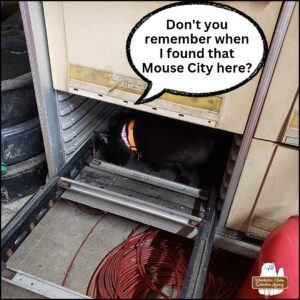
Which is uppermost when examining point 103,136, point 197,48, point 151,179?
point 197,48

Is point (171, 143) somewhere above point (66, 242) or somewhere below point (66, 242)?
above

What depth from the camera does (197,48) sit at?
2.46 ft

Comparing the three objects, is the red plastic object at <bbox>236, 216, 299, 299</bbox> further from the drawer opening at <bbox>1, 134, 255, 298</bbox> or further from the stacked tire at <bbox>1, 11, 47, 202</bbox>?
the stacked tire at <bbox>1, 11, 47, 202</bbox>

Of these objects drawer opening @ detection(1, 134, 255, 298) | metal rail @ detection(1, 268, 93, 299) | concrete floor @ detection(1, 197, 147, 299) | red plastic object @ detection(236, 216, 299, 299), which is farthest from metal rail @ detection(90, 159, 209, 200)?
metal rail @ detection(1, 268, 93, 299)

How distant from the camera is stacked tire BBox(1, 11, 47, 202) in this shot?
3.89 feet

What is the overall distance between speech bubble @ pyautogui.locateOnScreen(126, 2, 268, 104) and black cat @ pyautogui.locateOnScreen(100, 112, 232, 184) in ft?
1.36

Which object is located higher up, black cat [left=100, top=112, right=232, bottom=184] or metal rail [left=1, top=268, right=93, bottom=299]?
black cat [left=100, top=112, right=232, bottom=184]

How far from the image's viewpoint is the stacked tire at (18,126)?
3.89 ft

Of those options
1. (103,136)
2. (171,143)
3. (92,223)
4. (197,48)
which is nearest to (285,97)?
(197,48)

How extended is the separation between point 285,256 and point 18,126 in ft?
3.40

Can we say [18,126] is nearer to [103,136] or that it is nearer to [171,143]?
[103,136]

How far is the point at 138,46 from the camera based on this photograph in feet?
2.61

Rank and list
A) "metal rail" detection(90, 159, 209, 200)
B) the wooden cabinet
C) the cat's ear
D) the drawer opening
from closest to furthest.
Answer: the wooden cabinet, the drawer opening, "metal rail" detection(90, 159, 209, 200), the cat's ear

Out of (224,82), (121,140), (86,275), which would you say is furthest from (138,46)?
(86,275)
